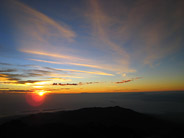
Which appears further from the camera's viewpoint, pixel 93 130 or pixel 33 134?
pixel 93 130

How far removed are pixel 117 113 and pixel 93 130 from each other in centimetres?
1470

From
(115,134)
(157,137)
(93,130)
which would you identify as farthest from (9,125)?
(157,137)

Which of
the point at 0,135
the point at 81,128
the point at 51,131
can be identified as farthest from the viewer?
the point at 81,128

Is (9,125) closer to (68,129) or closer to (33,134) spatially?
(33,134)

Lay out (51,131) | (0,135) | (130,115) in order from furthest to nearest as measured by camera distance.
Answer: (130,115)
(51,131)
(0,135)

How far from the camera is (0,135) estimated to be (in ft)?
64.3

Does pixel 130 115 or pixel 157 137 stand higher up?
pixel 130 115

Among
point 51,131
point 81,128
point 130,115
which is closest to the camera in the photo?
point 51,131

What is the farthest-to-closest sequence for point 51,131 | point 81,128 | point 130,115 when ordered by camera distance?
point 130,115 < point 81,128 < point 51,131

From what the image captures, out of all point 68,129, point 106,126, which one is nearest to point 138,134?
point 106,126

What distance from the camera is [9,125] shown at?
23.1m

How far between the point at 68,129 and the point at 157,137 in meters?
17.3

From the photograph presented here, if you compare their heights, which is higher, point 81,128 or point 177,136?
point 81,128

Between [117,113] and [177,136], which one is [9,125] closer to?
[117,113]
